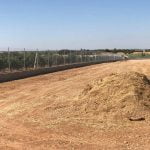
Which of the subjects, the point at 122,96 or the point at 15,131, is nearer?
the point at 15,131

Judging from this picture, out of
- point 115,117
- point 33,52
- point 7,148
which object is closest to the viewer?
point 7,148

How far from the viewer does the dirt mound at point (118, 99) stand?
1238 centimetres

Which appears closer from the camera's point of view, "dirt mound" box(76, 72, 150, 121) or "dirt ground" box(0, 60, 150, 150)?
"dirt ground" box(0, 60, 150, 150)

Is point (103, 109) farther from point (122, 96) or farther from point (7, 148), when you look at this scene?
point (7, 148)

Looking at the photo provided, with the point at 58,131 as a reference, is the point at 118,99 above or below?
above

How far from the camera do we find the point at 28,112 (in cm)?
1330

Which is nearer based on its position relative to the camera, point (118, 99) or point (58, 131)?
point (58, 131)

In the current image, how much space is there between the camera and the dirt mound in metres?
12.4

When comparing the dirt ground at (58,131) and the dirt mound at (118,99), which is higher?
the dirt mound at (118,99)

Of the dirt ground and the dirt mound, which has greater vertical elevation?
the dirt mound

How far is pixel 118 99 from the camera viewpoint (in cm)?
1315

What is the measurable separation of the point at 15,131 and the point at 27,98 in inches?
230

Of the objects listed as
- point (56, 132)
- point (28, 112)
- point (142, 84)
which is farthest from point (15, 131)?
point (142, 84)

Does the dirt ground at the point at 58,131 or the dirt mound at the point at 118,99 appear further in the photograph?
the dirt mound at the point at 118,99
